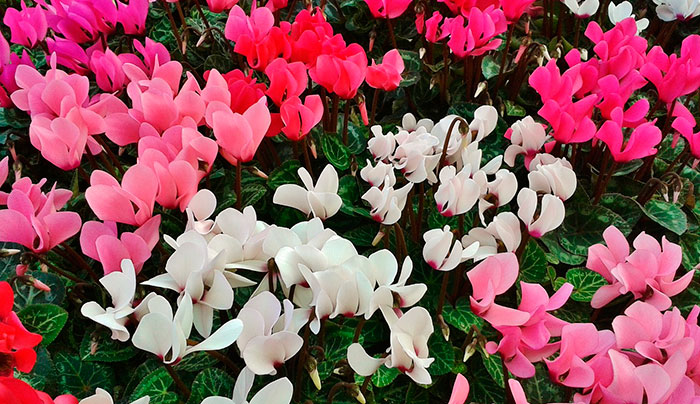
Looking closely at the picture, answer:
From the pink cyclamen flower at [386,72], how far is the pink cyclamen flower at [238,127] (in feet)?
0.87

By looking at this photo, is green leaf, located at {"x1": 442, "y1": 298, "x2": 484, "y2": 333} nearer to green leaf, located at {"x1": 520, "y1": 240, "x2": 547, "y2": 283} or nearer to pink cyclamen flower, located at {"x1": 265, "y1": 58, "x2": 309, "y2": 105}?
green leaf, located at {"x1": 520, "y1": 240, "x2": 547, "y2": 283}

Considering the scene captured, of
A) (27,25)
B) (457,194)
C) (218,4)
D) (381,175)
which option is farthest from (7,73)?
(457,194)

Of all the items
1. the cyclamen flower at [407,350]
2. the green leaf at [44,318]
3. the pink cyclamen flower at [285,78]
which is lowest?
the green leaf at [44,318]

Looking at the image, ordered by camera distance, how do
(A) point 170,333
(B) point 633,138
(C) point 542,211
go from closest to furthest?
1. (A) point 170,333
2. (C) point 542,211
3. (B) point 633,138

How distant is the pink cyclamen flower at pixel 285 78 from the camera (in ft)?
3.29

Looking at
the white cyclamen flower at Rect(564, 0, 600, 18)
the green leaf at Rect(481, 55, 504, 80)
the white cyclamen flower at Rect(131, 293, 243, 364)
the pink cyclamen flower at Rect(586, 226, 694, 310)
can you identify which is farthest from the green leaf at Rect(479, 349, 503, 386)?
the white cyclamen flower at Rect(564, 0, 600, 18)

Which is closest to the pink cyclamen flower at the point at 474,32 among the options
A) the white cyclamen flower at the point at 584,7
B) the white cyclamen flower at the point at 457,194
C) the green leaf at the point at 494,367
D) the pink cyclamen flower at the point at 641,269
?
the white cyclamen flower at the point at 584,7

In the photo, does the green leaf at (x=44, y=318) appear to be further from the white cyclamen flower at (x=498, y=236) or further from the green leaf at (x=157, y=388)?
the white cyclamen flower at (x=498, y=236)

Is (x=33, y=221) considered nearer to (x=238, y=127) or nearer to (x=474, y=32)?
(x=238, y=127)

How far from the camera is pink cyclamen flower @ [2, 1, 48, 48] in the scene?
1.26 metres

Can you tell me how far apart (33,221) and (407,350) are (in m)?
0.50

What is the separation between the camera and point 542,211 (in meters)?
0.86

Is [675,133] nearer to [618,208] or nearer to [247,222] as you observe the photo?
[618,208]

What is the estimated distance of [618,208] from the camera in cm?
114
